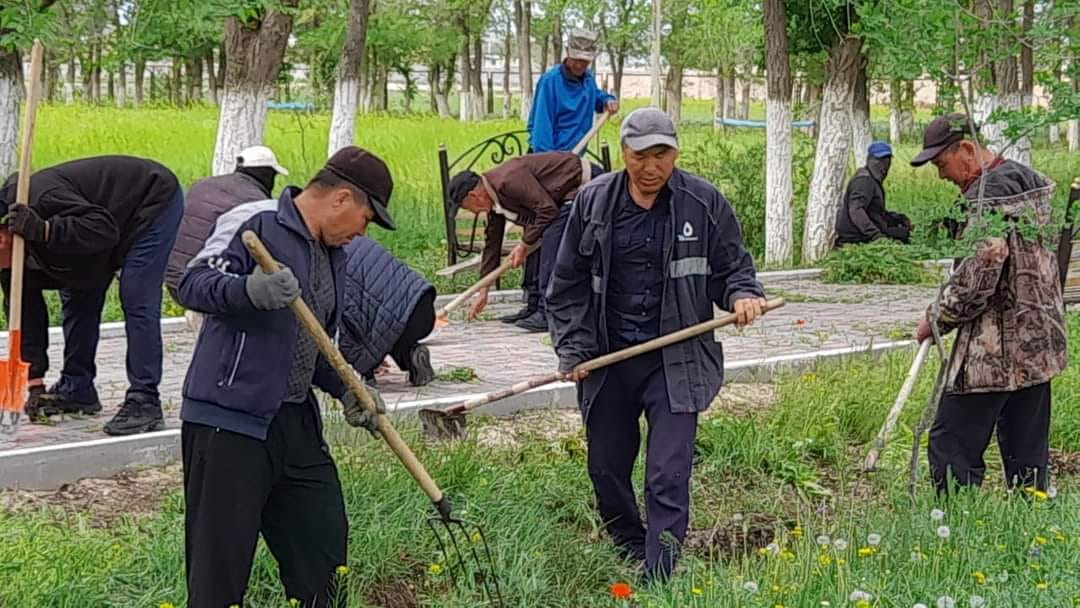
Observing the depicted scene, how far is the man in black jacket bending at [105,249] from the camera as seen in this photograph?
18.7 feet

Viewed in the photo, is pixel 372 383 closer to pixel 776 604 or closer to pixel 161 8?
pixel 161 8

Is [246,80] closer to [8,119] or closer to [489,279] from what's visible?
[8,119]

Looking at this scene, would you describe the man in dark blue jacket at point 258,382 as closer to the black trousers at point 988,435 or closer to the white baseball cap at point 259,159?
the black trousers at point 988,435

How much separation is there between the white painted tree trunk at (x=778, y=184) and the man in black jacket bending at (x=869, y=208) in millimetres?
498

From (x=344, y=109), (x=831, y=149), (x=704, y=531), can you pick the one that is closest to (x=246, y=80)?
(x=344, y=109)

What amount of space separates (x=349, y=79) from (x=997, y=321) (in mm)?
9273

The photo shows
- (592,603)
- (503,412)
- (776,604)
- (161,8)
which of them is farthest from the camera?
(503,412)

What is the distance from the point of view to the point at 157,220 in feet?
19.7

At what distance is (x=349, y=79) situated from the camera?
13281mm

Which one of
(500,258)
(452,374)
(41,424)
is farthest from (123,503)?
(500,258)

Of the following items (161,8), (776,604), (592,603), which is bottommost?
(592,603)

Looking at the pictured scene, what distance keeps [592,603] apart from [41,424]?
305 cm

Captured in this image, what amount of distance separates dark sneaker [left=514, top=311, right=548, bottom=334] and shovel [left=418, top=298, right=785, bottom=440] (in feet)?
10.6

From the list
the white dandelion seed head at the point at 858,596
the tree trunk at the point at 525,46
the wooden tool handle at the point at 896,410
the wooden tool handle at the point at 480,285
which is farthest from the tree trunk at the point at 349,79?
the tree trunk at the point at 525,46
